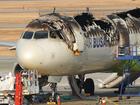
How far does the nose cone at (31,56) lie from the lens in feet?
115

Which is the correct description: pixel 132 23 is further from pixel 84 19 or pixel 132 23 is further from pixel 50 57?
pixel 50 57

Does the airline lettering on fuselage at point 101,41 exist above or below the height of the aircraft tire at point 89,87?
above

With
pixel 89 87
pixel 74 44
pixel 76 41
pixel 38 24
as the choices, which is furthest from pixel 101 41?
pixel 89 87

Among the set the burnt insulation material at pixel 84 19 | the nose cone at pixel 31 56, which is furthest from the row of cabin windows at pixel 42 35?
the burnt insulation material at pixel 84 19

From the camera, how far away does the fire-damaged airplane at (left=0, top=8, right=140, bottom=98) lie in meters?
35.5

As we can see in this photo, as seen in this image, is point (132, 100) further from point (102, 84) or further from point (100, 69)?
point (102, 84)

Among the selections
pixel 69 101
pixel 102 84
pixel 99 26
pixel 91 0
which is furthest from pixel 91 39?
pixel 91 0

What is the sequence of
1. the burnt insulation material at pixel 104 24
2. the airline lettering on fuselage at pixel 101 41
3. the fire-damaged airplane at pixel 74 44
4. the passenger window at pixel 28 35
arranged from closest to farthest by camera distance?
the fire-damaged airplane at pixel 74 44 < the passenger window at pixel 28 35 < the airline lettering on fuselage at pixel 101 41 < the burnt insulation material at pixel 104 24

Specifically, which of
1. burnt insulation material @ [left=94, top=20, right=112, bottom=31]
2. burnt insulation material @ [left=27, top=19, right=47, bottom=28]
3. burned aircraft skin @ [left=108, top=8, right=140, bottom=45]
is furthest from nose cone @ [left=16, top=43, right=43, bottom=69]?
burned aircraft skin @ [left=108, top=8, right=140, bottom=45]

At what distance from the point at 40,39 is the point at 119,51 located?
542cm

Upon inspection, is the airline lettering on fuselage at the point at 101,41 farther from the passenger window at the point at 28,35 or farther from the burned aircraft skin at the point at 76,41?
the passenger window at the point at 28,35

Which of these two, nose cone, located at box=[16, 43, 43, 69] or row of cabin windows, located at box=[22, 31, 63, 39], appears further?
row of cabin windows, located at box=[22, 31, 63, 39]

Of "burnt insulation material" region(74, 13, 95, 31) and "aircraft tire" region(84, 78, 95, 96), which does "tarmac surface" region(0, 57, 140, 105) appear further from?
"burnt insulation material" region(74, 13, 95, 31)

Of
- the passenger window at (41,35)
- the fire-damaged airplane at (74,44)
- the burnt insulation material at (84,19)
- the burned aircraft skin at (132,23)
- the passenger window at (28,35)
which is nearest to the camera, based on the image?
the fire-damaged airplane at (74,44)
